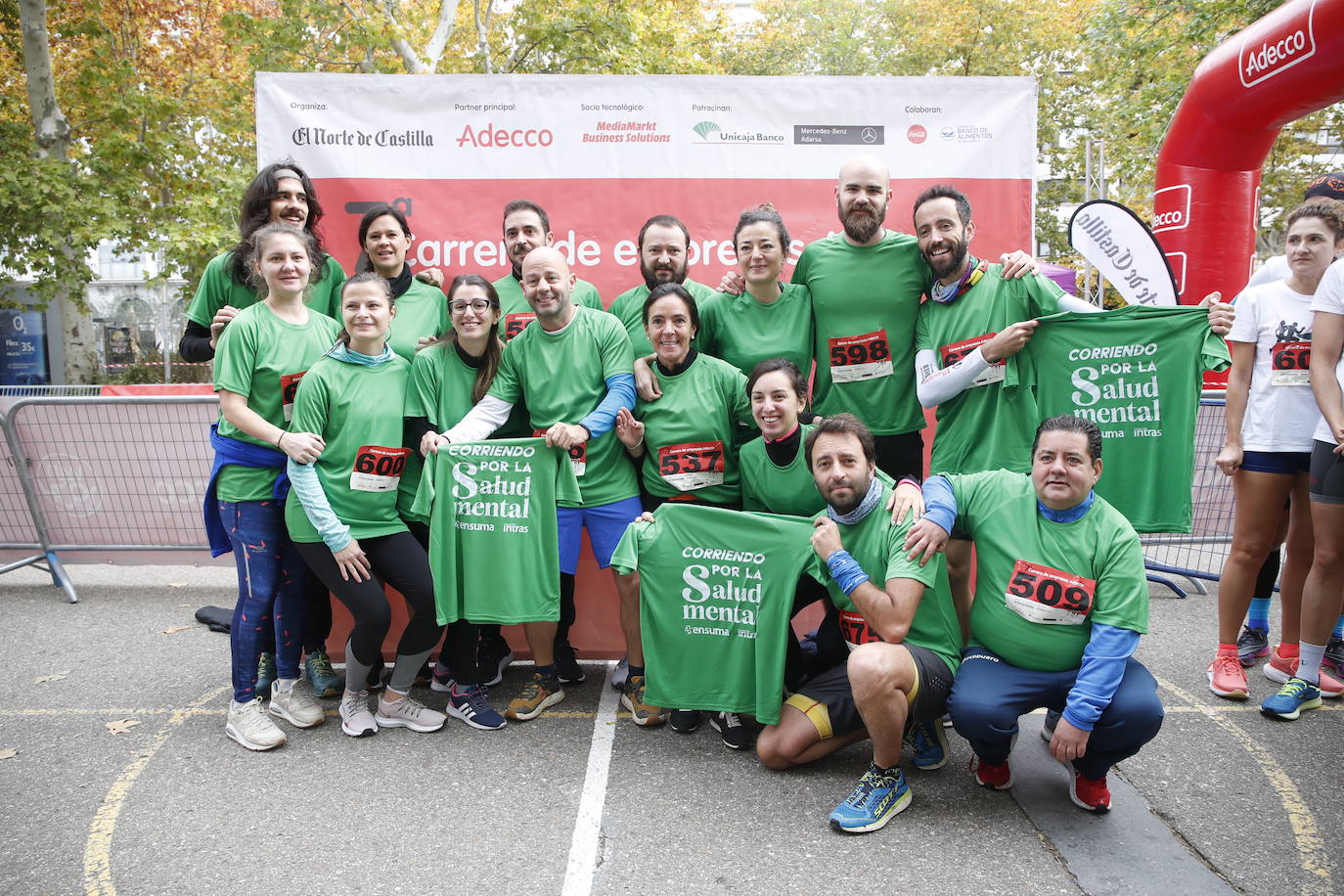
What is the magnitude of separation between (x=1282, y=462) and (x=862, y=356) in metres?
2.10

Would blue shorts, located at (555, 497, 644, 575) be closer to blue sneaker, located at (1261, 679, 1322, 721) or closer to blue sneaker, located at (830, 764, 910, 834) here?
blue sneaker, located at (830, 764, 910, 834)

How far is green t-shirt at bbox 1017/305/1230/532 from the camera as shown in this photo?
12.2 feet

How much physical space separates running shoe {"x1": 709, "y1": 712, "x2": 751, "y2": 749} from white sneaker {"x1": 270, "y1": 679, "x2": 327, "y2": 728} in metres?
1.83

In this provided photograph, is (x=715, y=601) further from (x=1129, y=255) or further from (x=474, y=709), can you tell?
(x=1129, y=255)

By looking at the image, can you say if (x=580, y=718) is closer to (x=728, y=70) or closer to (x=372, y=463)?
(x=372, y=463)

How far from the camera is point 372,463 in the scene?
3705 mm

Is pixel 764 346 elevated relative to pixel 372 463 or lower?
elevated

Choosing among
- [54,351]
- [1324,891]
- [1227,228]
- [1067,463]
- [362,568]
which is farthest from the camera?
[54,351]

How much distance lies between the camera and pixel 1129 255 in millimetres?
4059

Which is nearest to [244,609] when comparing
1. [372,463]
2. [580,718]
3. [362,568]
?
[362,568]

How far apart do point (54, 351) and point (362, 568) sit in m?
24.0

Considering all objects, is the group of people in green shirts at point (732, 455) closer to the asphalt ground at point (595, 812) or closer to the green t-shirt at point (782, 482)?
the green t-shirt at point (782, 482)

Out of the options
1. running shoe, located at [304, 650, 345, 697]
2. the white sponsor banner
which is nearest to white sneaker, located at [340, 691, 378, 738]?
running shoe, located at [304, 650, 345, 697]

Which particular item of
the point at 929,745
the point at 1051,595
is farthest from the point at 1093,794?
the point at 1051,595
